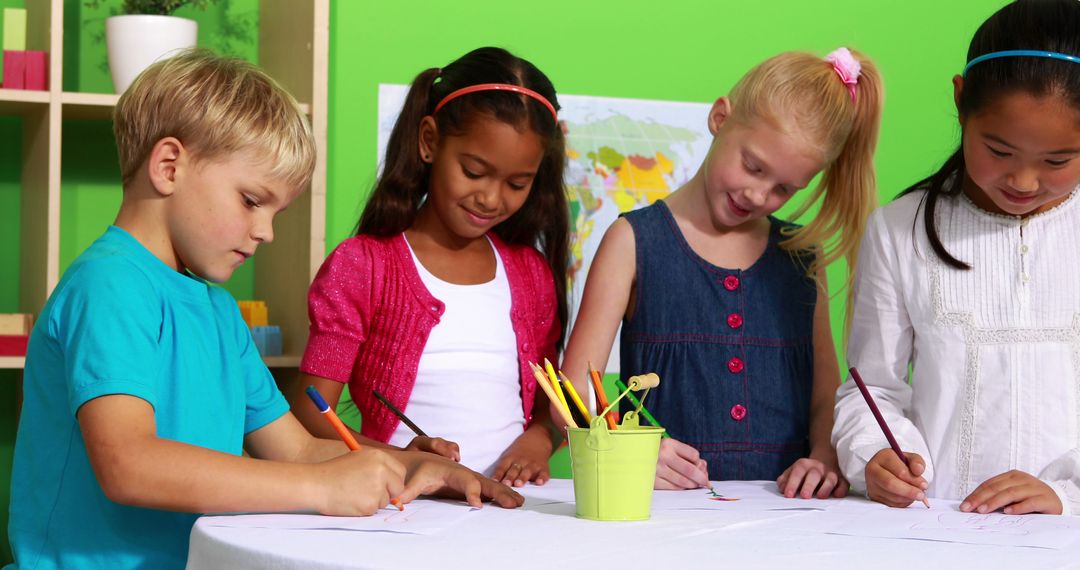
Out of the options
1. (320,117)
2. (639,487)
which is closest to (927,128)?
(320,117)

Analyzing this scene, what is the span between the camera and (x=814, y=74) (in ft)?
5.16

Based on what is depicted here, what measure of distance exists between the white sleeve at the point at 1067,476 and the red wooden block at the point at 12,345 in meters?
1.61

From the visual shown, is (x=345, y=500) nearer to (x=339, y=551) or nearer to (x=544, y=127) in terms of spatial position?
(x=339, y=551)

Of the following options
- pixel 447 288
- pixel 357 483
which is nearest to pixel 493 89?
pixel 447 288

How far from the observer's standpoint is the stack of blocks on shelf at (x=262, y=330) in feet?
6.91

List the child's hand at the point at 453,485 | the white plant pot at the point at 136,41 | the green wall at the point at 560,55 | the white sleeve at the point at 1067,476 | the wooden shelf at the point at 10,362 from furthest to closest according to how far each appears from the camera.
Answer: the green wall at the point at 560,55, the white plant pot at the point at 136,41, the wooden shelf at the point at 10,362, the white sleeve at the point at 1067,476, the child's hand at the point at 453,485

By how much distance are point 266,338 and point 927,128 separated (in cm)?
172

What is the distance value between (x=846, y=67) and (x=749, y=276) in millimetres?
324

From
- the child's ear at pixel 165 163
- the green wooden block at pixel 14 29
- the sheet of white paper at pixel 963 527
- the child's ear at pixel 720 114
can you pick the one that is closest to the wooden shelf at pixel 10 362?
the green wooden block at pixel 14 29

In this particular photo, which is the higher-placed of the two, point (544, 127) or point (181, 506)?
point (544, 127)

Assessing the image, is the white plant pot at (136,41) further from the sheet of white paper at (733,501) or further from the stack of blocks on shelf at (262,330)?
the sheet of white paper at (733,501)

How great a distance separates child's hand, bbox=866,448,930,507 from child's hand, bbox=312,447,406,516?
1.58 ft

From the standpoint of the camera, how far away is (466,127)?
156cm

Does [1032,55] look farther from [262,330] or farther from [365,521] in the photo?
[262,330]
